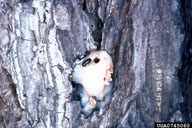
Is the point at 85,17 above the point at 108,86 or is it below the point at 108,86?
above

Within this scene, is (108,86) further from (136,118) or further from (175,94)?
(175,94)

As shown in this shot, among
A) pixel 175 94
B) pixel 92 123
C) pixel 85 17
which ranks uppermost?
pixel 85 17

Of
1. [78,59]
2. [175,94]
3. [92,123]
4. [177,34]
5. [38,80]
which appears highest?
[177,34]

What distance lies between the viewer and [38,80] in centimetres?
134

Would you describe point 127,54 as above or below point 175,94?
above

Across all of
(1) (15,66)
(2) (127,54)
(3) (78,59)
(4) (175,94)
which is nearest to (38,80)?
(1) (15,66)

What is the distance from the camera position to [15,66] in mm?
1329

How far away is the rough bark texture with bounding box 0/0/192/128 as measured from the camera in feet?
4.24

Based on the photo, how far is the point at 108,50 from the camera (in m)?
1.36

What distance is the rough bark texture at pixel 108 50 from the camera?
4.24 feet

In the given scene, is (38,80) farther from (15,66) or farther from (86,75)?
(86,75)

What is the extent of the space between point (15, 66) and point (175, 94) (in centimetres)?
98

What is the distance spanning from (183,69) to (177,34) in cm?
21

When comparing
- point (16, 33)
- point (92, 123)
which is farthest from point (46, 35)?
point (92, 123)
